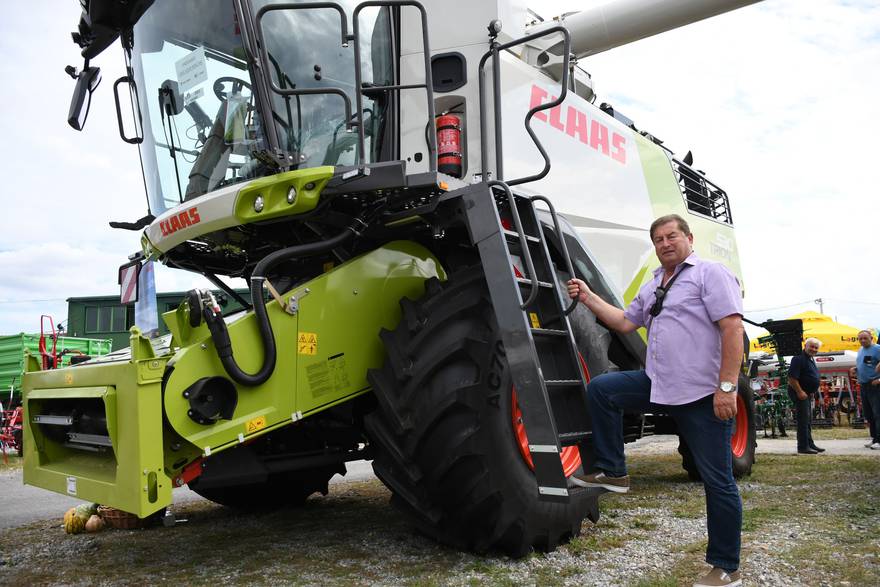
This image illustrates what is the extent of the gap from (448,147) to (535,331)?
1.25m

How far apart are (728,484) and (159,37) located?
154 inches

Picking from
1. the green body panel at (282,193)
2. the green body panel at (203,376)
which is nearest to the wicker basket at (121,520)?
the green body panel at (203,376)

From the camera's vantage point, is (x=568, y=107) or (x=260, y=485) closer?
(x=568, y=107)

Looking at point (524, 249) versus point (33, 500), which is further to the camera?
point (33, 500)

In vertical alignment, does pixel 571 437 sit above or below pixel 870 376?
above

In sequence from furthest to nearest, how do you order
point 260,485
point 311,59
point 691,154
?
1. point 691,154
2. point 260,485
3. point 311,59

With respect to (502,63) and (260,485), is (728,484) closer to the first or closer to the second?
(502,63)

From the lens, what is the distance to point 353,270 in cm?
396

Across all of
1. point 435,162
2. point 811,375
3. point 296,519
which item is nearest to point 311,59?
point 435,162

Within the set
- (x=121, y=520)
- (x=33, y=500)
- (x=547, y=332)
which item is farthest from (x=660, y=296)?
(x=33, y=500)

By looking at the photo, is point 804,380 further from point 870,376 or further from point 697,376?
point 697,376

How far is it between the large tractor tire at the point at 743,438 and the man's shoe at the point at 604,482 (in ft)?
10.9

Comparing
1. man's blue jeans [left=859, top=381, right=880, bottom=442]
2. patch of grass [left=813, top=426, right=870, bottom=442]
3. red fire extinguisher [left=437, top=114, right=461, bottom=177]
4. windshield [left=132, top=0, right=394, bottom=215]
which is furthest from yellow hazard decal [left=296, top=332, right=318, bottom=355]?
patch of grass [left=813, top=426, right=870, bottom=442]

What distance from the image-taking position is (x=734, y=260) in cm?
823
